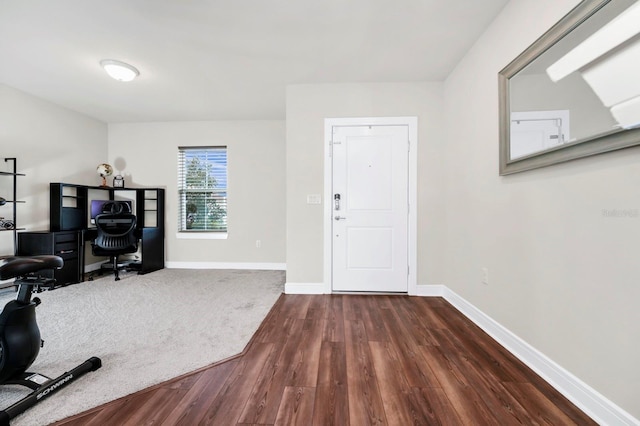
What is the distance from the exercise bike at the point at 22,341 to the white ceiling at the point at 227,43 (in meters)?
1.94

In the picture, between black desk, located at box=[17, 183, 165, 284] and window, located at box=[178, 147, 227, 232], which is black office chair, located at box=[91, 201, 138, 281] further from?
window, located at box=[178, 147, 227, 232]

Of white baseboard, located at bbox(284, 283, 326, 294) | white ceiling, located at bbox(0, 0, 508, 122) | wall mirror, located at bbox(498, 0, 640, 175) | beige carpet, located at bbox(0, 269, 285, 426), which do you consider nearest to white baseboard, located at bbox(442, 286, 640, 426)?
wall mirror, located at bbox(498, 0, 640, 175)

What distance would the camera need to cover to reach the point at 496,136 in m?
1.94

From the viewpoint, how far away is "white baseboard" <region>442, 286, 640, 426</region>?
1.11 m

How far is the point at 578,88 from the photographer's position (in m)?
1.23

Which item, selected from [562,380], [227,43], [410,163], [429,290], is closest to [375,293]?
[429,290]

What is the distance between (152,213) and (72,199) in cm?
103

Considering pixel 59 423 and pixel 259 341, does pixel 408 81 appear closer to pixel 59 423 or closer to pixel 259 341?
pixel 259 341

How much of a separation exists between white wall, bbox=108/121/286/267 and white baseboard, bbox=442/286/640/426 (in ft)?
10.3

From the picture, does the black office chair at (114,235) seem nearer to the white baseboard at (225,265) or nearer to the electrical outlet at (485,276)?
the white baseboard at (225,265)

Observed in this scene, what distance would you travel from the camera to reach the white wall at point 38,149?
10.1ft

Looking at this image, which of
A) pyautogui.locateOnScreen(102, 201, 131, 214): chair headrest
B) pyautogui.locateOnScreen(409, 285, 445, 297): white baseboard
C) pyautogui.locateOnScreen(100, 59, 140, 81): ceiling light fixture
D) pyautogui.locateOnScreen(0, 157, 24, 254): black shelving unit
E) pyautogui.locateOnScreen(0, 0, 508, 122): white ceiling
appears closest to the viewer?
pyautogui.locateOnScreen(0, 0, 508, 122): white ceiling

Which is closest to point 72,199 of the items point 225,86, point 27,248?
point 27,248

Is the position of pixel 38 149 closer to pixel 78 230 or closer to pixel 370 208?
pixel 78 230
